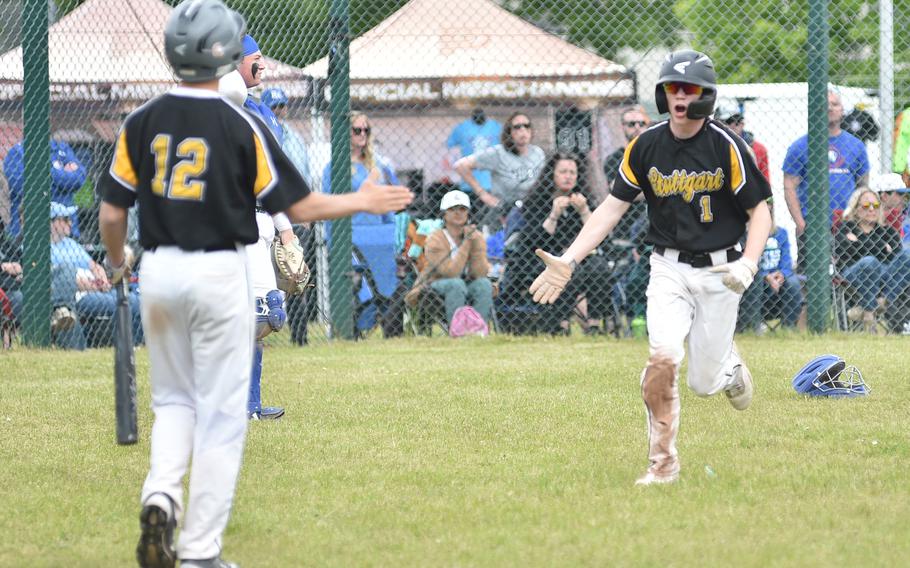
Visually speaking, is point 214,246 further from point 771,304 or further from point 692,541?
point 771,304

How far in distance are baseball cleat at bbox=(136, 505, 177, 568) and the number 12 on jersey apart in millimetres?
1016

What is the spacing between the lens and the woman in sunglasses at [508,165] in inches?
492

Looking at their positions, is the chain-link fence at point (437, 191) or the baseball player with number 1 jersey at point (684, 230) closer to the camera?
the baseball player with number 1 jersey at point (684, 230)

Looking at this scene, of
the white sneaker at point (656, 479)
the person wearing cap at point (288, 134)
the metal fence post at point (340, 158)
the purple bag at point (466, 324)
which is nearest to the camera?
the white sneaker at point (656, 479)

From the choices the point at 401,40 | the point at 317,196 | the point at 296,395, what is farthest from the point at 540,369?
the point at 317,196

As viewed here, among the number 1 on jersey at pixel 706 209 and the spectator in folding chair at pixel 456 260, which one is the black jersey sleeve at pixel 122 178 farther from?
the spectator in folding chair at pixel 456 260

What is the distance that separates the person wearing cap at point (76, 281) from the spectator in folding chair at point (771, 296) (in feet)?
17.7

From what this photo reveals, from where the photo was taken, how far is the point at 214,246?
4.36 metres

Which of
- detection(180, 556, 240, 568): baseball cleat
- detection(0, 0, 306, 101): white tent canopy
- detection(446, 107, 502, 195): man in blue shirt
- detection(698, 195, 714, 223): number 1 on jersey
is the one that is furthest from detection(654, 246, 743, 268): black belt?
detection(446, 107, 502, 195): man in blue shirt

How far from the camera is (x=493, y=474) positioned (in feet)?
20.0

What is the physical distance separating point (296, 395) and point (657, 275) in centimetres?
345

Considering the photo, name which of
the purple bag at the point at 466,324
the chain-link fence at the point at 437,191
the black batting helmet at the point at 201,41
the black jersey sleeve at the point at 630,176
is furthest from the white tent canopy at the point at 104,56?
the black batting helmet at the point at 201,41

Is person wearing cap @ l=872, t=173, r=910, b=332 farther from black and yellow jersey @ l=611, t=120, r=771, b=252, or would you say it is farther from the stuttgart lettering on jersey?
the stuttgart lettering on jersey

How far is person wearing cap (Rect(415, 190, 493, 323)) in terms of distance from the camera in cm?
1209
